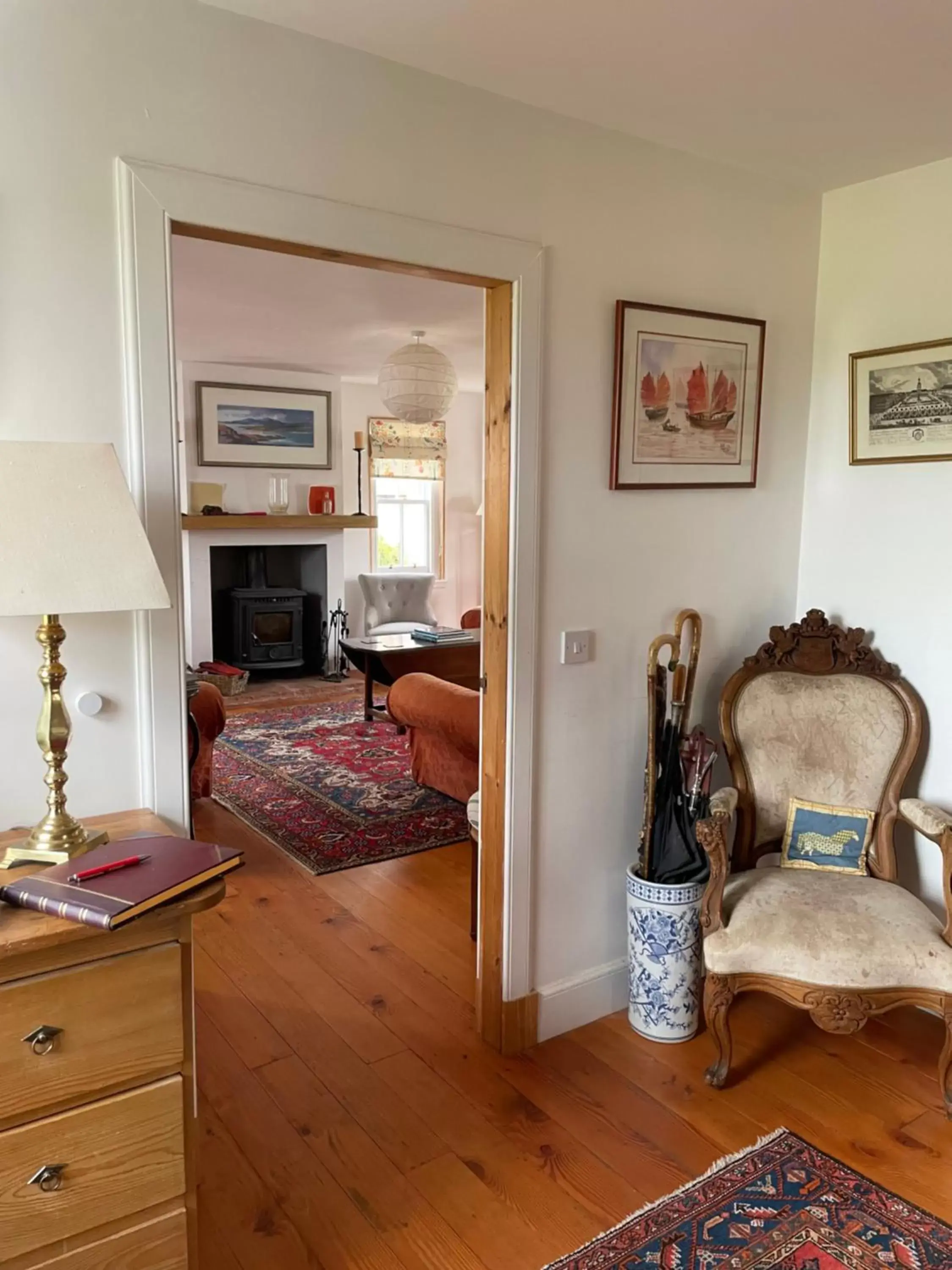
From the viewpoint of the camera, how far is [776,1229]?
1945 mm

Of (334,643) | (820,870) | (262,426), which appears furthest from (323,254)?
(334,643)

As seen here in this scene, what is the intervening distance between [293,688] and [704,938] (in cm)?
525

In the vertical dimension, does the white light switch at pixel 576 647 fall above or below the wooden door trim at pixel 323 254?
below

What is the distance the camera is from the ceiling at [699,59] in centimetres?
183

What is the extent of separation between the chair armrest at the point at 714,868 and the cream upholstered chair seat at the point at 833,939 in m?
0.03

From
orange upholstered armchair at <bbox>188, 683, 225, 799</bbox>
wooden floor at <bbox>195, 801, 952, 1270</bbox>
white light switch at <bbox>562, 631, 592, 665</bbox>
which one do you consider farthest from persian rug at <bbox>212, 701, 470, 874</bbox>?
white light switch at <bbox>562, 631, 592, 665</bbox>

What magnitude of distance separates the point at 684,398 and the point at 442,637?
3611mm

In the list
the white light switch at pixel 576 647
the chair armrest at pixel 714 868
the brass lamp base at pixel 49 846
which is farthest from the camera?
the white light switch at pixel 576 647

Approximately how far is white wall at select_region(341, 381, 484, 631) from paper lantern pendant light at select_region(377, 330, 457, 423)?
304 cm

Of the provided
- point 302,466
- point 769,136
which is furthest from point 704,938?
point 302,466

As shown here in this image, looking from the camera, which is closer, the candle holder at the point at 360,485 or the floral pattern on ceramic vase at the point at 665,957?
the floral pattern on ceramic vase at the point at 665,957

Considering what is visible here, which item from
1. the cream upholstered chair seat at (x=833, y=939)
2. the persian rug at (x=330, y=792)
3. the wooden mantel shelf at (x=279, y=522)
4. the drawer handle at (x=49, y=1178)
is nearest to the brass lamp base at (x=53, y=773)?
the drawer handle at (x=49, y=1178)

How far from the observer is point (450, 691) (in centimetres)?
441

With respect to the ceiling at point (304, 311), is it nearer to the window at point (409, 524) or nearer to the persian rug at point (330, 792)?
the window at point (409, 524)
